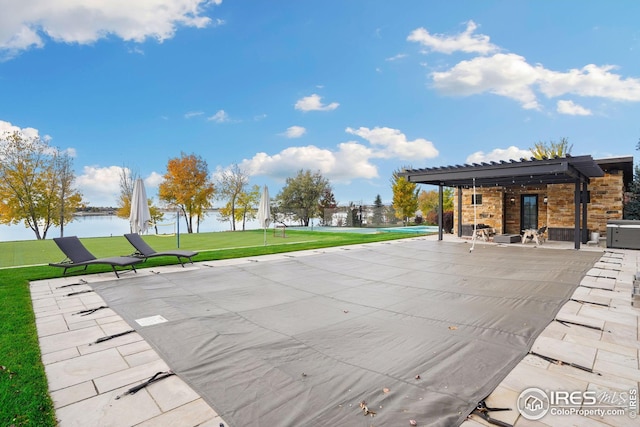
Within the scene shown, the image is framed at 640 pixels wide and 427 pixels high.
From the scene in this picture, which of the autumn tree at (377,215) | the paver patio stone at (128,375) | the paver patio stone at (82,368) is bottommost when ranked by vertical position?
the paver patio stone at (82,368)

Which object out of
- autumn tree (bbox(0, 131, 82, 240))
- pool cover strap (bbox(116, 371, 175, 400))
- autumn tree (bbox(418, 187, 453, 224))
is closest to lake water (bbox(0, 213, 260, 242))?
autumn tree (bbox(0, 131, 82, 240))

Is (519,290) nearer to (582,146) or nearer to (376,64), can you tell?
(376,64)

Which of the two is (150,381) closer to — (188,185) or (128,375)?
(128,375)

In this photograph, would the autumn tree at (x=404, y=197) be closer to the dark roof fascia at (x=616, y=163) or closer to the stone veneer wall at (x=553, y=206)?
the stone veneer wall at (x=553, y=206)

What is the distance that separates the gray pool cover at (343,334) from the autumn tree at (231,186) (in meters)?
20.1

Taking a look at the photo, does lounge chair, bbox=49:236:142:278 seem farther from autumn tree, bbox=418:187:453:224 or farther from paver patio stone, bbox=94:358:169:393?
autumn tree, bbox=418:187:453:224

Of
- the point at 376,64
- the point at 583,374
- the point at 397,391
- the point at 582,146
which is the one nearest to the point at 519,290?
the point at 583,374

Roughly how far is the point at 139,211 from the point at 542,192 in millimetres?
15829

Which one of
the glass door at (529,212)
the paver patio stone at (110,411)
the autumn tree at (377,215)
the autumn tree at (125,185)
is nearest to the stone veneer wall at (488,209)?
the glass door at (529,212)

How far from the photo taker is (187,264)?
8070 millimetres

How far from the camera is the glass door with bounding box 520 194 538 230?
1477 cm

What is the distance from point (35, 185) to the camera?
70.1 ft

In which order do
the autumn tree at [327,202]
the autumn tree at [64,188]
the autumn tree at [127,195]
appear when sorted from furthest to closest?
the autumn tree at [127,195]
the autumn tree at [327,202]
the autumn tree at [64,188]

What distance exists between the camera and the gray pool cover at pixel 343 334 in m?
2.17
